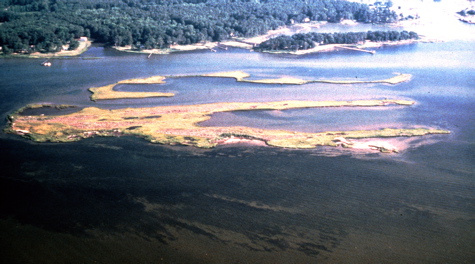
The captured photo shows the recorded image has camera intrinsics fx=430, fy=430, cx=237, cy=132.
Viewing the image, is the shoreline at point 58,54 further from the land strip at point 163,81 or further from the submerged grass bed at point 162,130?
the submerged grass bed at point 162,130

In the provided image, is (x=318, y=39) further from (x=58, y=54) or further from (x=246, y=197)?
(x=246, y=197)

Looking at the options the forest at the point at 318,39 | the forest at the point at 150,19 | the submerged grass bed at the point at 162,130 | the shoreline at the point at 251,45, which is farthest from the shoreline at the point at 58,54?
the forest at the point at 318,39

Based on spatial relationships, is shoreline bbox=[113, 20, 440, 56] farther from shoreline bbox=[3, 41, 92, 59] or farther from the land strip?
the land strip

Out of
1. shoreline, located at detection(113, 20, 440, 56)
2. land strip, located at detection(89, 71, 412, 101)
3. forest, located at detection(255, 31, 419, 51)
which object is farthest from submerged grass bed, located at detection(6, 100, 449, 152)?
forest, located at detection(255, 31, 419, 51)

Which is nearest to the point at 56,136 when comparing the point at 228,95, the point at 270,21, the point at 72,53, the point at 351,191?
the point at 228,95

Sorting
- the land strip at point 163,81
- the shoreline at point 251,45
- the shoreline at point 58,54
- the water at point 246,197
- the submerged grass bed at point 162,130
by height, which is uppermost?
the shoreline at point 251,45

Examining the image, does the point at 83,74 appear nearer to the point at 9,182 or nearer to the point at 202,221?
the point at 9,182
